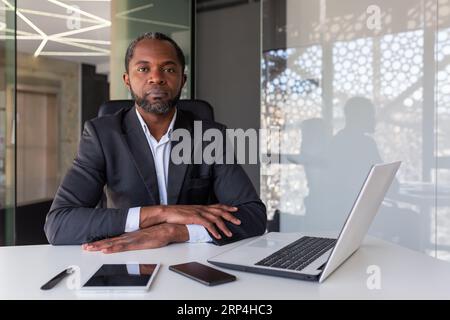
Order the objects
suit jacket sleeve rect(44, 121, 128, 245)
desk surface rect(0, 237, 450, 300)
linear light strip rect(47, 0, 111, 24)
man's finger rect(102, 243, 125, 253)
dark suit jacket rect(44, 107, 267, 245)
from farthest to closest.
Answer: linear light strip rect(47, 0, 111, 24), dark suit jacket rect(44, 107, 267, 245), suit jacket sleeve rect(44, 121, 128, 245), man's finger rect(102, 243, 125, 253), desk surface rect(0, 237, 450, 300)

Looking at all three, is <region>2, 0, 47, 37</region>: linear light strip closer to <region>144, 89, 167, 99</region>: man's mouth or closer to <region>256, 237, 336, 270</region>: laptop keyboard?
<region>144, 89, 167, 99</region>: man's mouth

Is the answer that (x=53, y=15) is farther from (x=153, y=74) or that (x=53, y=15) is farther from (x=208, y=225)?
(x=208, y=225)

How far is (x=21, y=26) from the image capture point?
3.40 metres

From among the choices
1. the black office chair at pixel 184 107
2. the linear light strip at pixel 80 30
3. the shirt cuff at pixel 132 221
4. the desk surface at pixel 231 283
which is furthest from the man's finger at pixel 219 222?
the linear light strip at pixel 80 30

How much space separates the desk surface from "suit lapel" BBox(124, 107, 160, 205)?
1.35ft

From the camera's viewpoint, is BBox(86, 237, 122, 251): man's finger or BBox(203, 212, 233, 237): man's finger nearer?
BBox(86, 237, 122, 251): man's finger

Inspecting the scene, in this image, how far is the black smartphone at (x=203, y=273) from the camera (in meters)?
0.88

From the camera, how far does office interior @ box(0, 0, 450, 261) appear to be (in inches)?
118

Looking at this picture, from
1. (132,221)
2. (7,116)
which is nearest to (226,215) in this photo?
Answer: (132,221)

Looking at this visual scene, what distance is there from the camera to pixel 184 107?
1976 mm
